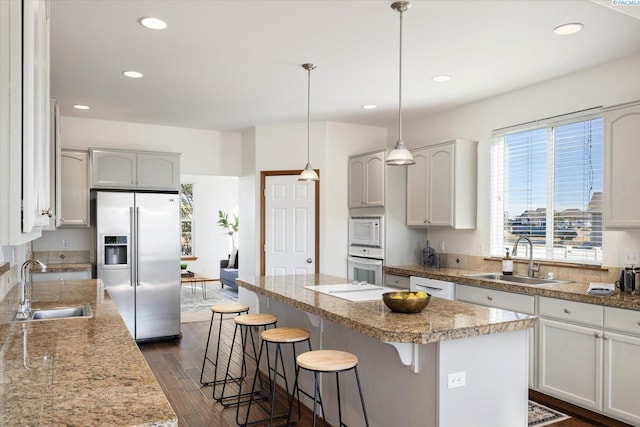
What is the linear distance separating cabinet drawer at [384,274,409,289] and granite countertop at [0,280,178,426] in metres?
3.22

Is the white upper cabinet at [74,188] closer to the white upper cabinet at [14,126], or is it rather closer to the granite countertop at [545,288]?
the granite countertop at [545,288]

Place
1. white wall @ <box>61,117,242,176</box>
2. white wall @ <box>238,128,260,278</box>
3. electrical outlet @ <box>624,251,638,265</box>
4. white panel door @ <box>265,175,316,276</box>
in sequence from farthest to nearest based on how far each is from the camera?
white wall @ <box>238,128,260,278</box>
white panel door @ <box>265,175,316,276</box>
white wall @ <box>61,117,242,176</box>
electrical outlet @ <box>624,251,638,265</box>

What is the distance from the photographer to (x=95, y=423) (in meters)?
1.20

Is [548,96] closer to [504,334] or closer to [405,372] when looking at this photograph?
[504,334]

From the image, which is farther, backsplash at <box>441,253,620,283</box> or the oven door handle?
the oven door handle

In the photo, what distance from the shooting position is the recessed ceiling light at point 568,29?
3.00 metres

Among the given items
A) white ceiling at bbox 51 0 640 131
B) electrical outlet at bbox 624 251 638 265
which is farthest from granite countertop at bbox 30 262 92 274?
electrical outlet at bbox 624 251 638 265

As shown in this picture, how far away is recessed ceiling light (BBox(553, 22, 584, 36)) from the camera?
118 inches

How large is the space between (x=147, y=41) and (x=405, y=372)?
9.06 feet

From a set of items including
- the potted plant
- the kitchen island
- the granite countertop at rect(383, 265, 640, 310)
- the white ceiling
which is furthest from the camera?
the potted plant

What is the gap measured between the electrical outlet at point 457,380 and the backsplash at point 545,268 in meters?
2.12

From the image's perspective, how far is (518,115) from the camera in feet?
14.9

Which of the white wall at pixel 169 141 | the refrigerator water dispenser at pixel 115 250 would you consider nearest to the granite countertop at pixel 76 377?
the refrigerator water dispenser at pixel 115 250

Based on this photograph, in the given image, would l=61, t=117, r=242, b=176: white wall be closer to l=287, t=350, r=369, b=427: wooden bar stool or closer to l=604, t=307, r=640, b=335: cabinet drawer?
l=287, t=350, r=369, b=427: wooden bar stool
